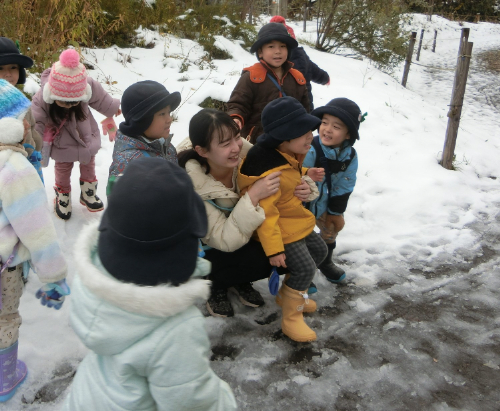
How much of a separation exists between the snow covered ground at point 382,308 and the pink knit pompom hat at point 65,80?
1056mm

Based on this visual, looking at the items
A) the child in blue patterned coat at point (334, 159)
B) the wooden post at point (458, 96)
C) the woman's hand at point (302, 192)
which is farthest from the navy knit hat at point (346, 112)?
the wooden post at point (458, 96)

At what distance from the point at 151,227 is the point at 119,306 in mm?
246

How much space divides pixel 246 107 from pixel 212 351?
6.65ft

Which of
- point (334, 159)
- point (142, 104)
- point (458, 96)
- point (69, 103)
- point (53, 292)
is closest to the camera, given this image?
point (53, 292)

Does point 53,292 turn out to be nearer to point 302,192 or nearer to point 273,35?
point 302,192

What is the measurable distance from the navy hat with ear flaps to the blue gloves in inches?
43.5

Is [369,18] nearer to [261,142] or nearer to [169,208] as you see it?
[261,142]

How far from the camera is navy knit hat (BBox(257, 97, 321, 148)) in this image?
265 cm

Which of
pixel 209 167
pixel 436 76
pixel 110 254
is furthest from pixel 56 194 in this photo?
pixel 436 76

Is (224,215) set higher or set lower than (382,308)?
higher

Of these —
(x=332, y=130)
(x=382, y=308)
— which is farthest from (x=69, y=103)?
(x=382, y=308)

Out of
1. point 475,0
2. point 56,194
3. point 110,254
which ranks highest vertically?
point 475,0

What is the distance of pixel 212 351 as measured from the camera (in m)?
2.76

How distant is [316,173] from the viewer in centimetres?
305
